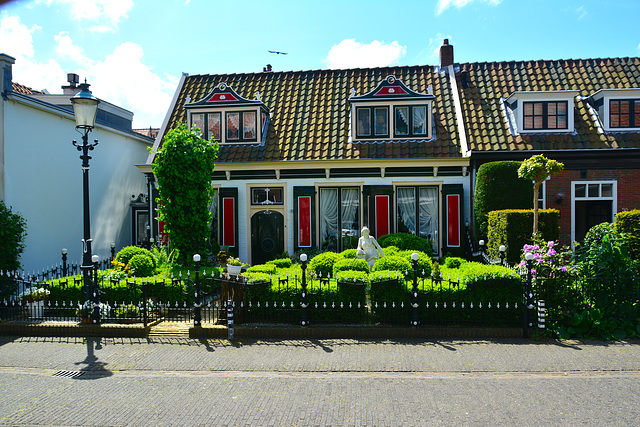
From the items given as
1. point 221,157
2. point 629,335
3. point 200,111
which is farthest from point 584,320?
point 200,111

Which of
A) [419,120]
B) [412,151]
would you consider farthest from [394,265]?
[419,120]

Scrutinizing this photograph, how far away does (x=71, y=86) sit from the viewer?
60.5 feet

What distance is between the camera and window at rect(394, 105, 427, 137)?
1609 cm

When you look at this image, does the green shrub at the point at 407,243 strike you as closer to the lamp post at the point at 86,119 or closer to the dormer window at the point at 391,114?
the dormer window at the point at 391,114

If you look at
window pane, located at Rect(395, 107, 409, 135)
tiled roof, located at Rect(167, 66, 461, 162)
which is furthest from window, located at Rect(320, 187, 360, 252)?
window pane, located at Rect(395, 107, 409, 135)

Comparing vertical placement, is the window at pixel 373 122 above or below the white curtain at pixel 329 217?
above

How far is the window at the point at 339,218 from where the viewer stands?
15961 millimetres

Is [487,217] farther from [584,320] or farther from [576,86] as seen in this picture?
[576,86]

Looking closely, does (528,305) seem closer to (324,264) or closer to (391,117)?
(324,264)

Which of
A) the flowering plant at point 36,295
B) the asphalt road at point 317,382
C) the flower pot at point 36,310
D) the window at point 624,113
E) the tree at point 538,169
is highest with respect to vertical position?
the window at point 624,113

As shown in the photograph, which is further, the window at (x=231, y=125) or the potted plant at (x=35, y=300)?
the window at (x=231, y=125)

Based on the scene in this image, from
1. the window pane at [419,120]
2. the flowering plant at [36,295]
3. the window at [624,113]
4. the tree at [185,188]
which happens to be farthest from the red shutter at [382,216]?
the flowering plant at [36,295]

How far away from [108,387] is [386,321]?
5024 mm

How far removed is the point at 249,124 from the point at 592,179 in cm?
1207
